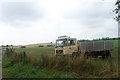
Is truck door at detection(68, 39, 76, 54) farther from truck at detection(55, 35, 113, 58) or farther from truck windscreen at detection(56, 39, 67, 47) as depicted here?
truck windscreen at detection(56, 39, 67, 47)

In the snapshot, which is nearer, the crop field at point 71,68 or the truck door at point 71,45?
the crop field at point 71,68

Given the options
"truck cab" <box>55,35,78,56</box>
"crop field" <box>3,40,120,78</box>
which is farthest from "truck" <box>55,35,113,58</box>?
"crop field" <box>3,40,120,78</box>

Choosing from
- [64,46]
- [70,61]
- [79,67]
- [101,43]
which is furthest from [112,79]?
[101,43]

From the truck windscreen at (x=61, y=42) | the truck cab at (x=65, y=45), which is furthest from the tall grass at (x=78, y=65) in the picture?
the truck windscreen at (x=61, y=42)

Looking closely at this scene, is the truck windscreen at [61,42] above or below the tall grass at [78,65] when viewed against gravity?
above

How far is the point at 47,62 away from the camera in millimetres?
21406

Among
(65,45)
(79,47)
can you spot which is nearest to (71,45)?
(65,45)

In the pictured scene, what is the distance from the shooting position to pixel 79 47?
32781 mm

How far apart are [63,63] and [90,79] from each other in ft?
14.2

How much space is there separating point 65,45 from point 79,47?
2120 mm

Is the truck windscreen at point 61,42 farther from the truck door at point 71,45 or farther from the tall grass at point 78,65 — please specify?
the tall grass at point 78,65

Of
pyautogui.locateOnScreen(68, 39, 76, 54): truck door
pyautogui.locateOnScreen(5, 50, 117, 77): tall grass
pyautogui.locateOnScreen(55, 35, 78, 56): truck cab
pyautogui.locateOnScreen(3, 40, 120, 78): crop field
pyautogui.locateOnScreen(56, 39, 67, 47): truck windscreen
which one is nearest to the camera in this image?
pyautogui.locateOnScreen(3, 40, 120, 78): crop field

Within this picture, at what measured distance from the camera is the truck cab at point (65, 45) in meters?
31.1

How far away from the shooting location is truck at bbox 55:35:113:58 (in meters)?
31.2
